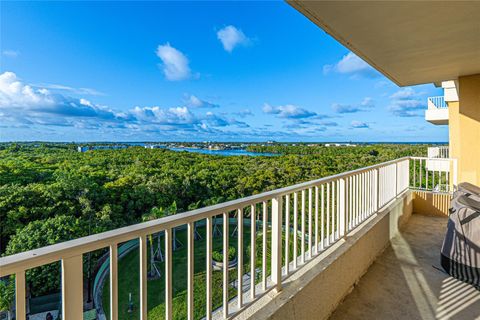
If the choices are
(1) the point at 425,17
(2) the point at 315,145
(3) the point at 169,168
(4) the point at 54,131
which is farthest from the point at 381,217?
(2) the point at 315,145

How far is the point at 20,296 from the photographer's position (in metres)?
0.75

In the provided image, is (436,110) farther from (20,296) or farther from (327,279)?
(20,296)

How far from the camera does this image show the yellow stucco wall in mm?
4617

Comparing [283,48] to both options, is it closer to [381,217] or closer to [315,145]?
[381,217]

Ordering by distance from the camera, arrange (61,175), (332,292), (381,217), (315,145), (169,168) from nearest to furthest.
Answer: (332,292), (381,217), (61,175), (169,168), (315,145)

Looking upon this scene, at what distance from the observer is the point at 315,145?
143ft

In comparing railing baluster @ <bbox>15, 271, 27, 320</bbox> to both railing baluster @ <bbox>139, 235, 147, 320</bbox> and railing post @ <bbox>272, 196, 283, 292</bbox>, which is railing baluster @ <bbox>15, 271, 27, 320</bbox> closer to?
railing baluster @ <bbox>139, 235, 147, 320</bbox>

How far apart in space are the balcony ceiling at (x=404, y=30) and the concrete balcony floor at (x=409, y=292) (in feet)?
8.42

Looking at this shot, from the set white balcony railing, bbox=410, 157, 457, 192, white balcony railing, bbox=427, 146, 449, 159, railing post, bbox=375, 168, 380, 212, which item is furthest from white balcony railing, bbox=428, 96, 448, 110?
railing post, bbox=375, 168, 380, 212

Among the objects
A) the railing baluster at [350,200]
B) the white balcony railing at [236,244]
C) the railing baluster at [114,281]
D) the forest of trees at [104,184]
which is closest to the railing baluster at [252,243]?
the white balcony railing at [236,244]

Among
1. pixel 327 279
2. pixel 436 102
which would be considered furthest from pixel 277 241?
pixel 436 102

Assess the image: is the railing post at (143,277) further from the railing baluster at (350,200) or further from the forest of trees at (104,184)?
the forest of trees at (104,184)

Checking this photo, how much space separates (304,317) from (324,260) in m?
0.55

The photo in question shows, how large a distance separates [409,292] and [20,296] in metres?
3.04
